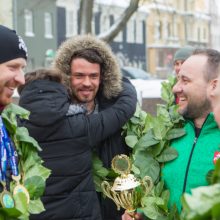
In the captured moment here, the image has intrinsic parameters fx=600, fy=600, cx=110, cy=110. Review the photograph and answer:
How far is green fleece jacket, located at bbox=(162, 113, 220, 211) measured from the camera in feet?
9.98

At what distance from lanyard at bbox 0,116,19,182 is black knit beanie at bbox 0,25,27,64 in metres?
0.31

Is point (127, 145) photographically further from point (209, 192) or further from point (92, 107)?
point (209, 192)

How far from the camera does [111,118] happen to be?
3.71 metres

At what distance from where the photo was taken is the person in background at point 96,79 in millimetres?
3809

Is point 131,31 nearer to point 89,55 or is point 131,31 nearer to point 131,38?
point 131,38

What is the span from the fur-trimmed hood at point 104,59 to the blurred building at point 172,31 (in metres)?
40.3

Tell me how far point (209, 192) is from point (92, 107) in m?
2.39

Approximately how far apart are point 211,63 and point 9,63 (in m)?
1.13

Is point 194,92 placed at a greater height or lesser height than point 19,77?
lesser

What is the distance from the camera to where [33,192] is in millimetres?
2783

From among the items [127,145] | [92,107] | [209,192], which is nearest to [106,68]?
[92,107]

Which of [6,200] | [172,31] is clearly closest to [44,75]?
[6,200]

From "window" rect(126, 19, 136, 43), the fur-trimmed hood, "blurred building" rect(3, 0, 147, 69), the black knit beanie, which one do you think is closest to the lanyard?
the black knit beanie

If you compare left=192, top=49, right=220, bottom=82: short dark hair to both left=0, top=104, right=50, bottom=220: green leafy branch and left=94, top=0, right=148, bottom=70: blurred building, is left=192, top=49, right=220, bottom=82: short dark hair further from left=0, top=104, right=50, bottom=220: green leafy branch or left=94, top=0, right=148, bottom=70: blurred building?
left=94, top=0, right=148, bottom=70: blurred building
